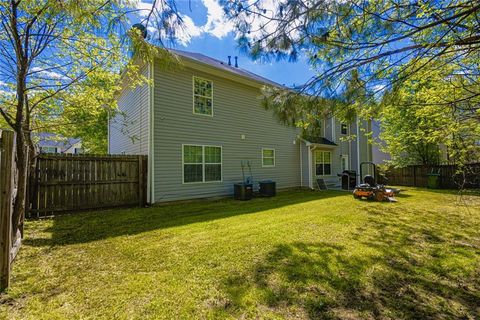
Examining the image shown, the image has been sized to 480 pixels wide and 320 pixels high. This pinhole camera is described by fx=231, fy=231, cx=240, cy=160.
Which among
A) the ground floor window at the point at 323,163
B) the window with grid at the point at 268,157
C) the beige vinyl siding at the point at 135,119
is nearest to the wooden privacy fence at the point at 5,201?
the beige vinyl siding at the point at 135,119

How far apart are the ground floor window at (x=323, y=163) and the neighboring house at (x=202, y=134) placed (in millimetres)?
780

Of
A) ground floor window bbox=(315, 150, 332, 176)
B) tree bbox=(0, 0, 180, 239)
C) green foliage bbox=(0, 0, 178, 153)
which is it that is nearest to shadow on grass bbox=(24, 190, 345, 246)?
tree bbox=(0, 0, 180, 239)

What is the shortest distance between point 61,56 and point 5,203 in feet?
16.5

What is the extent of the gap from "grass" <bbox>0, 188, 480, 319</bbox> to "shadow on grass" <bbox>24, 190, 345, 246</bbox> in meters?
0.06

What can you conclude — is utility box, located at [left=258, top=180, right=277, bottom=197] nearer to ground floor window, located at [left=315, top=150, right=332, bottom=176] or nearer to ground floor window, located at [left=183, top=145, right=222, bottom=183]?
ground floor window, located at [left=183, top=145, right=222, bottom=183]

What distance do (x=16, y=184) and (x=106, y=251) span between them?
5.66 feet

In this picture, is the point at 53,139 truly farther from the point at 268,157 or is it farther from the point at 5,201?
the point at 268,157

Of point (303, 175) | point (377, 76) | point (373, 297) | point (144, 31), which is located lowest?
point (373, 297)

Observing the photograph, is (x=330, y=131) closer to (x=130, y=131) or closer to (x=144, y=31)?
(x=130, y=131)

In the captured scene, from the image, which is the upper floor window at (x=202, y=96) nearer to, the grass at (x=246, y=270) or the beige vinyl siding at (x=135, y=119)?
the beige vinyl siding at (x=135, y=119)

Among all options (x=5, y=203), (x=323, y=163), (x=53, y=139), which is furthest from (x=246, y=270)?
(x=323, y=163)

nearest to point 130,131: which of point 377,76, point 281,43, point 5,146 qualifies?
point 5,146

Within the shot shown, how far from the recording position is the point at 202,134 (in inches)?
361

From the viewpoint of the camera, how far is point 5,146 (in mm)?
2578
